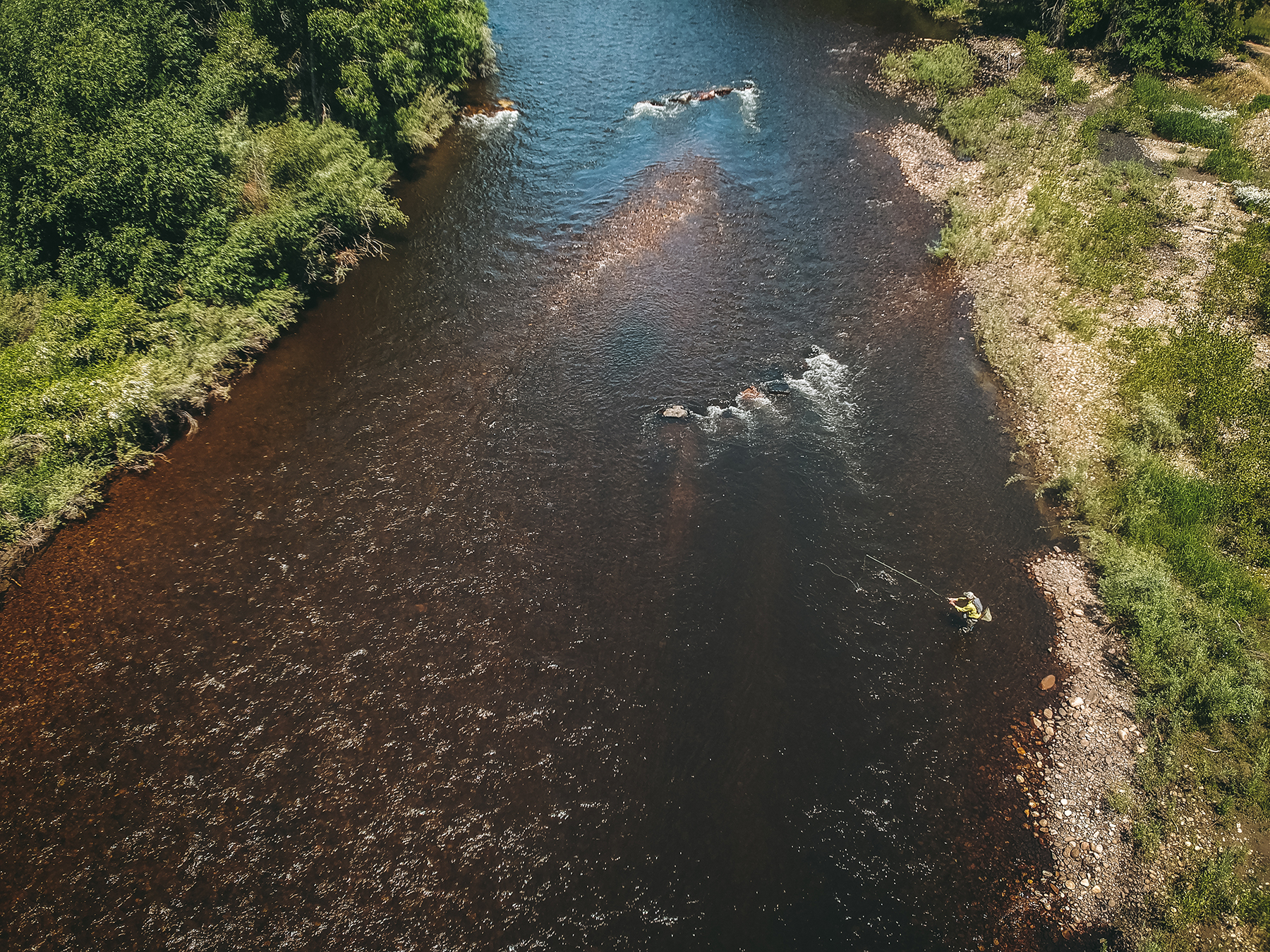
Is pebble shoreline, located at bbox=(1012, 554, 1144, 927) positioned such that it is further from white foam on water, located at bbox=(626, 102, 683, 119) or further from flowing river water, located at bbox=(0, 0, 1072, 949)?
white foam on water, located at bbox=(626, 102, 683, 119)

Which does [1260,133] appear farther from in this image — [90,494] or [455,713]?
[90,494]

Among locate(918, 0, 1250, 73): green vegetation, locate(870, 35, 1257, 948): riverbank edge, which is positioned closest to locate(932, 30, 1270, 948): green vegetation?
locate(870, 35, 1257, 948): riverbank edge

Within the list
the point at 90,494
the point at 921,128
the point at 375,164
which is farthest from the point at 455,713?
the point at 921,128

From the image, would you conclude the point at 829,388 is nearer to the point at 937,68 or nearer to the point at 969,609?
the point at 969,609

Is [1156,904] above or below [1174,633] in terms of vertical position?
below

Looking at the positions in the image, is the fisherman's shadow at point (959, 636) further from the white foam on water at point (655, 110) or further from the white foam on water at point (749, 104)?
the white foam on water at point (655, 110)
